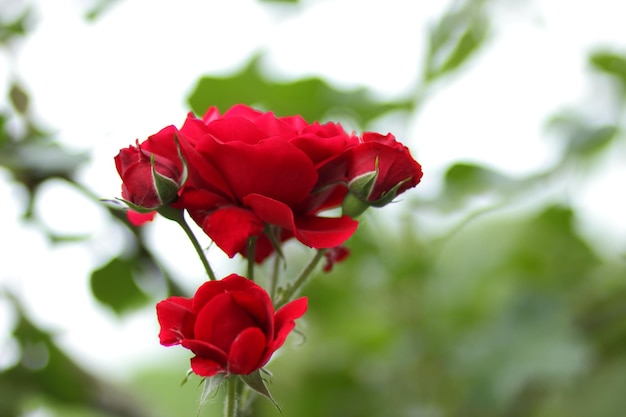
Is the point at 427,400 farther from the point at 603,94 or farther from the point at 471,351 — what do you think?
the point at 603,94

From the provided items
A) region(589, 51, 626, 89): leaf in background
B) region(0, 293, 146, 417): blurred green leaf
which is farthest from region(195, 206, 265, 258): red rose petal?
region(589, 51, 626, 89): leaf in background

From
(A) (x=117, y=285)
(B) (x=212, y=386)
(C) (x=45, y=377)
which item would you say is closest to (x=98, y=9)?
(A) (x=117, y=285)

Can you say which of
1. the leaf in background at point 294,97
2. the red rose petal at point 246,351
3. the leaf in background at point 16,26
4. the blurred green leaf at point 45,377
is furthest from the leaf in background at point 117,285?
the red rose petal at point 246,351

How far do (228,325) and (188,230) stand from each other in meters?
0.08

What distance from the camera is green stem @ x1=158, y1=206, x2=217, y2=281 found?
0.42 meters

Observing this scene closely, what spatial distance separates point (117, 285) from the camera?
91 cm

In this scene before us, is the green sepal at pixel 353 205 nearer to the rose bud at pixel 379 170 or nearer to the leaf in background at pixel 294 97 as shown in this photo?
the rose bud at pixel 379 170

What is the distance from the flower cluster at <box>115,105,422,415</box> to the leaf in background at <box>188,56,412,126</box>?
1.86 ft

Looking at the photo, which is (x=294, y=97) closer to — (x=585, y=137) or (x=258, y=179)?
(x=585, y=137)

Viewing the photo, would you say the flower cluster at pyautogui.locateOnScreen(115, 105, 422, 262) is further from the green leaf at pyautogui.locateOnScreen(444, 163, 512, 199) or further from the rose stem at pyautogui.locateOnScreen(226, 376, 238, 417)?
the green leaf at pyautogui.locateOnScreen(444, 163, 512, 199)

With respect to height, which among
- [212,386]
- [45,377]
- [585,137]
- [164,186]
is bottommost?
[212,386]

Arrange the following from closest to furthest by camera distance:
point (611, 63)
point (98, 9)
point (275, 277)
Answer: point (275, 277) → point (98, 9) → point (611, 63)

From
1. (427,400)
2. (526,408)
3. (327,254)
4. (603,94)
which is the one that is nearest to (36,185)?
(327,254)

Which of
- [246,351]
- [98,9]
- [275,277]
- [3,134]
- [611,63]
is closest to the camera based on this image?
[246,351]
